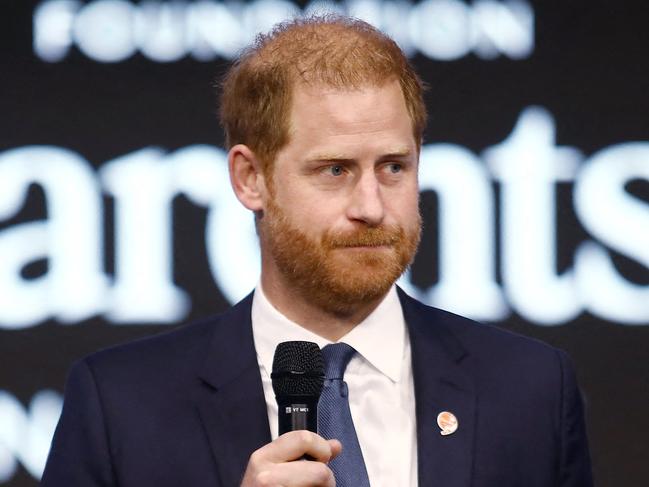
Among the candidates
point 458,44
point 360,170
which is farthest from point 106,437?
point 458,44

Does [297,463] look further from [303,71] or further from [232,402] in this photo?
[303,71]

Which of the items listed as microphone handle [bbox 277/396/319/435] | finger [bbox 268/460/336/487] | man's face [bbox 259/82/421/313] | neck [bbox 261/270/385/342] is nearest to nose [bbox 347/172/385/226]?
man's face [bbox 259/82/421/313]

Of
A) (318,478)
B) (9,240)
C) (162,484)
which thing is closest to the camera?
(318,478)

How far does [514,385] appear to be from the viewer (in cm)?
268

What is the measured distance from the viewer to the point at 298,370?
2.12 meters

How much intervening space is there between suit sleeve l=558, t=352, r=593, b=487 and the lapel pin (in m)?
0.23

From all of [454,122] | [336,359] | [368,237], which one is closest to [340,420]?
[336,359]

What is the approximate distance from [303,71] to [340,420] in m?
0.67

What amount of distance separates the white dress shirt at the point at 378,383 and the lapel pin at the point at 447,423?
6 centimetres

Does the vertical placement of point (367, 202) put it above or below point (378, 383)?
above

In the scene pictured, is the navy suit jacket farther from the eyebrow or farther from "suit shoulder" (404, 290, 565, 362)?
the eyebrow

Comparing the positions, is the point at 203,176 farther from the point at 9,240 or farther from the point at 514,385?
the point at 514,385

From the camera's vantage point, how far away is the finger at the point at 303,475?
2004 millimetres

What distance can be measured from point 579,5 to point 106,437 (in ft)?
7.21
